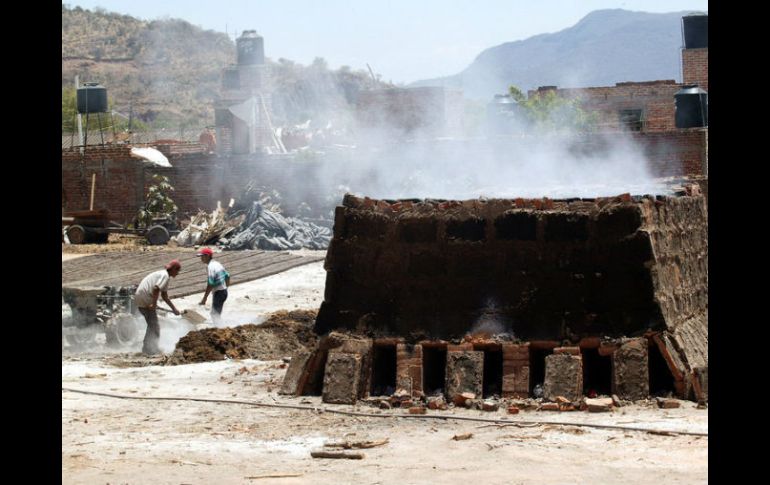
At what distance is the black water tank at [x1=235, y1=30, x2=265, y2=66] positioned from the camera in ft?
146

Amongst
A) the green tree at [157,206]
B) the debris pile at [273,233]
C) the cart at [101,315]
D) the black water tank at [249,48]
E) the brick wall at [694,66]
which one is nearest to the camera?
the cart at [101,315]

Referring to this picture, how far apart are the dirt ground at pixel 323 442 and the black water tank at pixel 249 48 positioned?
34.8 meters

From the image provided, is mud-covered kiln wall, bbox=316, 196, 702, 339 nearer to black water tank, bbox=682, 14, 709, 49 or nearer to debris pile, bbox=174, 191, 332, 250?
debris pile, bbox=174, 191, 332, 250

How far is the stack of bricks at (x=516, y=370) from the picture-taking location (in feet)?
31.3

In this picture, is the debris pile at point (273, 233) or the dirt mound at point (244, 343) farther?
the debris pile at point (273, 233)

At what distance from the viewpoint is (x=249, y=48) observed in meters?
45.3

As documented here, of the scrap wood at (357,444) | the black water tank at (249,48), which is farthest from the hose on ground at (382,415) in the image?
the black water tank at (249,48)

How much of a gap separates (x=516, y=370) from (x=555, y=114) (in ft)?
94.5

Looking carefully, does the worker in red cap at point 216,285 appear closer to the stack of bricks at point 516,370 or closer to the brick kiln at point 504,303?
the brick kiln at point 504,303

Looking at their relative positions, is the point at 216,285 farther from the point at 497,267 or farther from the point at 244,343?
the point at 497,267

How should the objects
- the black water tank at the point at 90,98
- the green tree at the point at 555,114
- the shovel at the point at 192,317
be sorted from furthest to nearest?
the green tree at the point at 555,114
the black water tank at the point at 90,98
the shovel at the point at 192,317

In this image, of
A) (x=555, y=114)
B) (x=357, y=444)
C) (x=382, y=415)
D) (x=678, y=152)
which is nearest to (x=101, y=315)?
(x=382, y=415)
